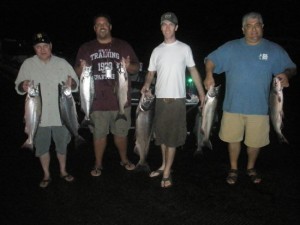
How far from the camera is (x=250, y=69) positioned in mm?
4602

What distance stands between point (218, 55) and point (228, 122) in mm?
928

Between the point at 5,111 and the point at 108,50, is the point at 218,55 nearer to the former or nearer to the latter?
the point at 108,50

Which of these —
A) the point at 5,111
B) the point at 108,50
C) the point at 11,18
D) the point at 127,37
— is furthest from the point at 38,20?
the point at 108,50

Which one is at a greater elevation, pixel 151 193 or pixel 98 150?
pixel 98 150

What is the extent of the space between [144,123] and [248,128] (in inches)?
56.1

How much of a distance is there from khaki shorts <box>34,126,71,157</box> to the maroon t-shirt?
1.86 feet

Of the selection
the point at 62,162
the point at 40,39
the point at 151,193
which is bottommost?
the point at 151,193

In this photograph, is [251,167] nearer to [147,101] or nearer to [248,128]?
[248,128]

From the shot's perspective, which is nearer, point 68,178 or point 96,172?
point 68,178

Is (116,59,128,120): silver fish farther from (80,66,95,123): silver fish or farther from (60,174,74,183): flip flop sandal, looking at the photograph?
(60,174,74,183): flip flop sandal

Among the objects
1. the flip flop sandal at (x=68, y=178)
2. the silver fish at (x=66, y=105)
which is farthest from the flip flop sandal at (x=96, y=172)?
the silver fish at (x=66, y=105)

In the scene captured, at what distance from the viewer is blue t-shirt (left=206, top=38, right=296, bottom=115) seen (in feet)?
15.1

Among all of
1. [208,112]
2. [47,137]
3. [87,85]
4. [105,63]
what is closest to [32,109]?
[47,137]

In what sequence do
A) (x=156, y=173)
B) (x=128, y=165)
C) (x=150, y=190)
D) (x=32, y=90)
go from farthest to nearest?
(x=128, y=165), (x=156, y=173), (x=150, y=190), (x=32, y=90)
